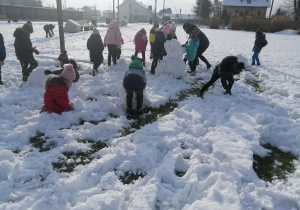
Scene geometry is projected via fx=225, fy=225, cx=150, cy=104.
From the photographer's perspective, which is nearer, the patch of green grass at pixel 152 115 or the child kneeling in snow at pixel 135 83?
the patch of green grass at pixel 152 115

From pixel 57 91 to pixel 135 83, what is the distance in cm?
158

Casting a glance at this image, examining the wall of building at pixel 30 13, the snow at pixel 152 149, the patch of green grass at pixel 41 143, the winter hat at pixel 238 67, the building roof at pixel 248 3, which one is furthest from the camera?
the building roof at pixel 248 3

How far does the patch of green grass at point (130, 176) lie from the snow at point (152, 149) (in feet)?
0.15

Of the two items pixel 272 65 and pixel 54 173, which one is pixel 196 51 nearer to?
pixel 272 65

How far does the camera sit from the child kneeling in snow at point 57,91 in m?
4.51

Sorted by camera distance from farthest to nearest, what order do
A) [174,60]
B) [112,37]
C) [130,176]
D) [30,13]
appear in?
[30,13] → [112,37] → [174,60] → [130,176]

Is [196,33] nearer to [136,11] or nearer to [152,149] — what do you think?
[152,149]

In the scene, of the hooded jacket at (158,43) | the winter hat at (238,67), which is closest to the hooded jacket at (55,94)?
the winter hat at (238,67)

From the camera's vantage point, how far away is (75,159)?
3.46 meters

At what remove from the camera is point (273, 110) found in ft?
17.4

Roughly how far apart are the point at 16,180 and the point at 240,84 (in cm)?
662

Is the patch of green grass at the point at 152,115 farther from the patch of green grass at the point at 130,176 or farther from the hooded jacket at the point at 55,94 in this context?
the hooded jacket at the point at 55,94

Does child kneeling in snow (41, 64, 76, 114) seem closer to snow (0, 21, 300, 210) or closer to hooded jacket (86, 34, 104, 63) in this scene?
snow (0, 21, 300, 210)

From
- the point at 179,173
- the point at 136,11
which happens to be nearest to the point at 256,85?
the point at 179,173
